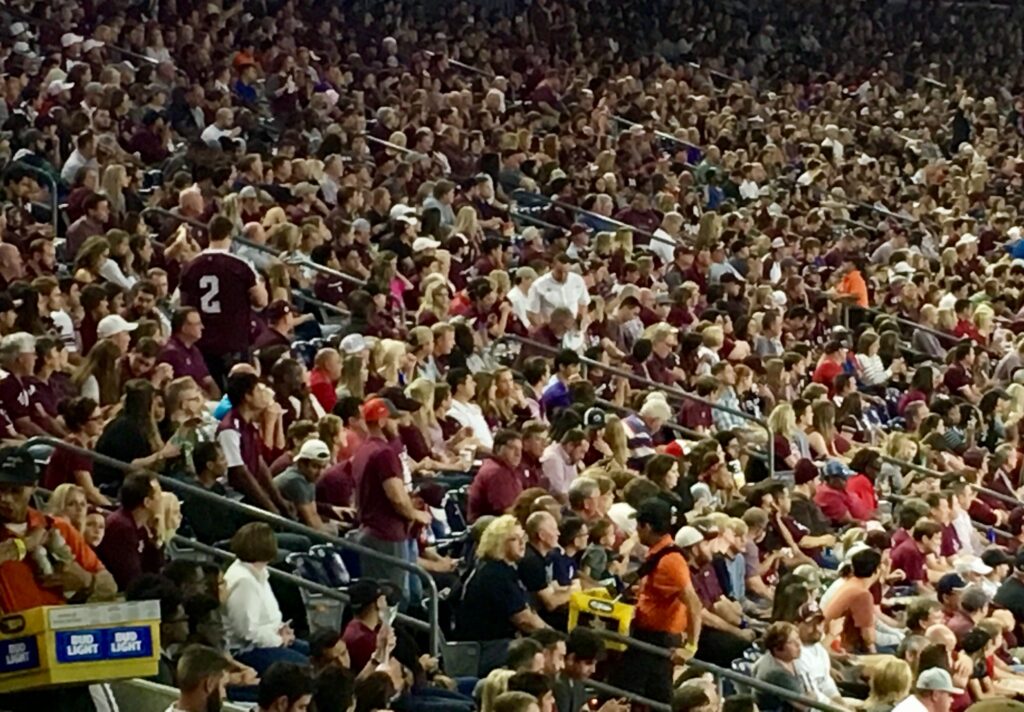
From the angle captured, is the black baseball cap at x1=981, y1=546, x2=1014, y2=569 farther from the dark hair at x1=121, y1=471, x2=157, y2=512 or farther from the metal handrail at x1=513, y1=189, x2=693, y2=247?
the metal handrail at x1=513, y1=189, x2=693, y2=247

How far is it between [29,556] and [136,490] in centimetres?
84

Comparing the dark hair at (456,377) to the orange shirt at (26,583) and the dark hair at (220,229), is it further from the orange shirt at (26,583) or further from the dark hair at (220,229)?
the orange shirt at (26,583)

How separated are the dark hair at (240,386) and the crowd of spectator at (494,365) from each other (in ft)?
0.06

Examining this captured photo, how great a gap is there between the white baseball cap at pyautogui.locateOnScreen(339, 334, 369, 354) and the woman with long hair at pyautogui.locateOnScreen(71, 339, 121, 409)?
6.87 ft

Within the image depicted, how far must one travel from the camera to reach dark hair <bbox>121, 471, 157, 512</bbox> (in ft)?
34.0

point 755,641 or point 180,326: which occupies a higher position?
point 180,326

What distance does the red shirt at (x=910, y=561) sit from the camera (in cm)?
1470

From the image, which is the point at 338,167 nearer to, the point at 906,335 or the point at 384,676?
the point at 906,335

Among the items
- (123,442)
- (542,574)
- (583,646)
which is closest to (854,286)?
(542,574)

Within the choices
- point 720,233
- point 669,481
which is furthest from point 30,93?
point 669,481

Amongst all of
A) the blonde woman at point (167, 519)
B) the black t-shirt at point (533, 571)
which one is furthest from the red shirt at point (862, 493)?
the blonde woman at point (167, 519)

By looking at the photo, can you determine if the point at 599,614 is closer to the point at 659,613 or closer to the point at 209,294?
the point at 659,613

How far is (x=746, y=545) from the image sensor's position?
1388 cm

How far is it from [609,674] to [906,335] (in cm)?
1262
